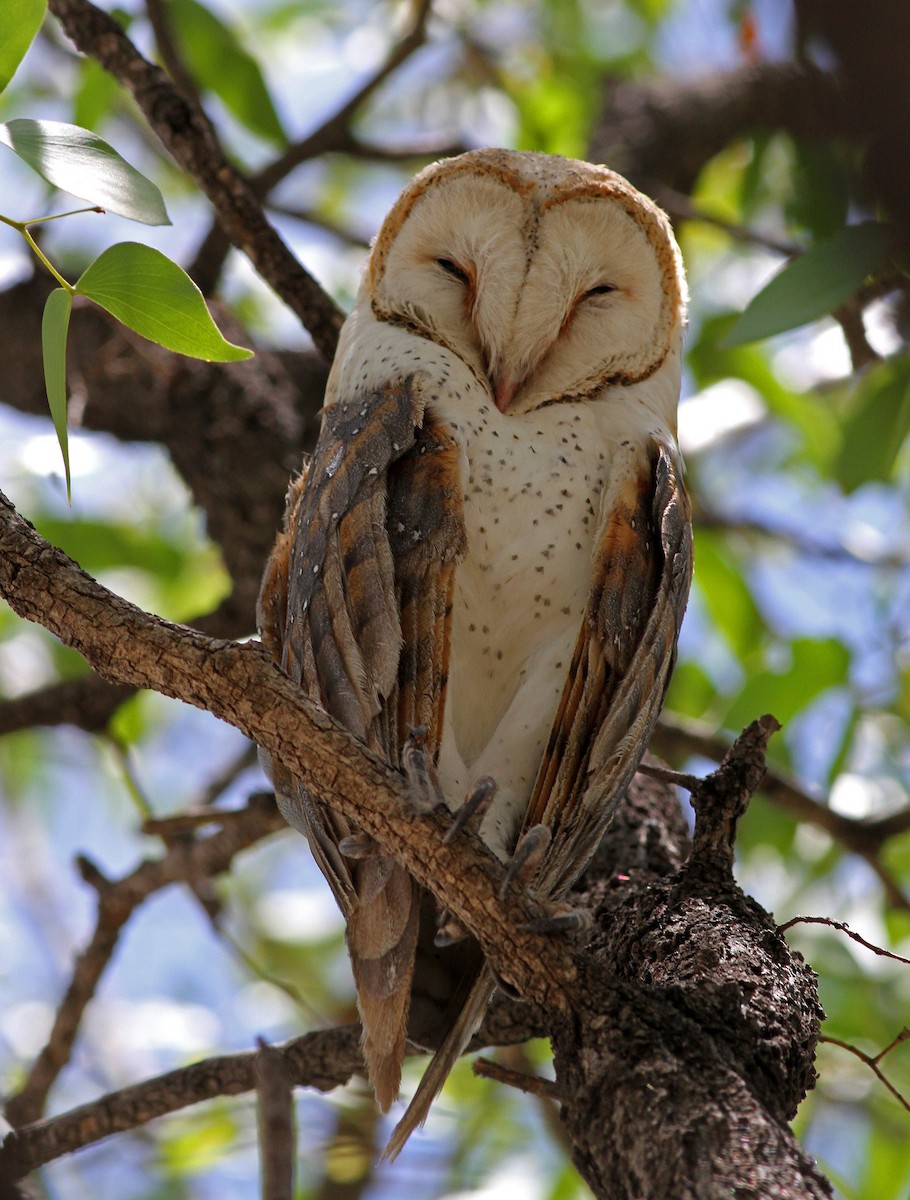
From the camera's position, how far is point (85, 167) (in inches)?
53.5

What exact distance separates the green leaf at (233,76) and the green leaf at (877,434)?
1.75 meters

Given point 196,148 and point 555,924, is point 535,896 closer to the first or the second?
point 555,924

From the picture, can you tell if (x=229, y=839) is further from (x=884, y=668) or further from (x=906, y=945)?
(x=906, y=945)

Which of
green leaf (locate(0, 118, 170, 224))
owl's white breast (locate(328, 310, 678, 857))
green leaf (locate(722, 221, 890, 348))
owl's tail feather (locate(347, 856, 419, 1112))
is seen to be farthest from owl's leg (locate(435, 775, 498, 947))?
green leaf (locate(722, 221, 890, 348))

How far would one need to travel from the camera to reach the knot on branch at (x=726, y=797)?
65.4 inches

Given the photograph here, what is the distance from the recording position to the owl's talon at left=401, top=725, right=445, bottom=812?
53.0 inches

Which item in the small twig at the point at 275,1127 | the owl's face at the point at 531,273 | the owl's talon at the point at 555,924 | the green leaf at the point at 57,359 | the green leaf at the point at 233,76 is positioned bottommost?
the small twig at the point at 275,1127

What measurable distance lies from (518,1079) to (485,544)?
731mm

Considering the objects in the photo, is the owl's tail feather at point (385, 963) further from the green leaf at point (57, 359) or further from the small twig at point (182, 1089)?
the green leaf at point (57, 359)

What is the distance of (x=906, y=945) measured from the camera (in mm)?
3627

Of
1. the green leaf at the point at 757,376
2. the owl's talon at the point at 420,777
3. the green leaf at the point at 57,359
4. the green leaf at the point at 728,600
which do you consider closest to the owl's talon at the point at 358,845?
the owl's talon at the point at 420,777

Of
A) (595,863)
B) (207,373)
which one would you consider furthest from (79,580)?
(207,373)

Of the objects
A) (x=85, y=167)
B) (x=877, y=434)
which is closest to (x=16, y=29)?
→ (x=85, y=167)

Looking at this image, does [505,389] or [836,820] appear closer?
[505,389]
